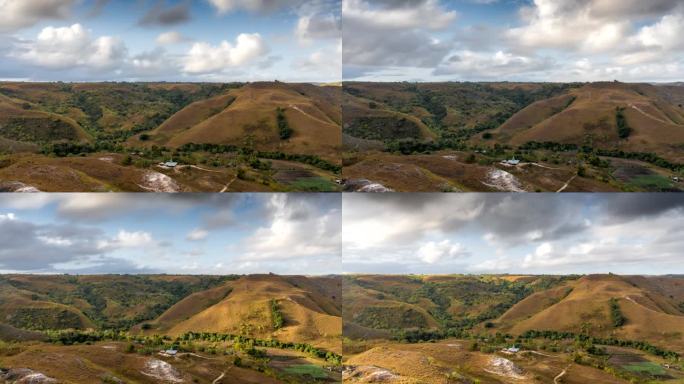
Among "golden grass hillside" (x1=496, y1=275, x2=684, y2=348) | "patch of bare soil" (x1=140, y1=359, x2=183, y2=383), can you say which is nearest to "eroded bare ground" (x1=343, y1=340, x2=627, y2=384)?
"golden grass hillside" (x1=496, y1=275, x2=684, y2=348)

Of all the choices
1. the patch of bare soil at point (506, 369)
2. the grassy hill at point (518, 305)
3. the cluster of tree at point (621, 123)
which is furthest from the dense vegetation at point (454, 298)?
the cluster of tree at point (621, 123)

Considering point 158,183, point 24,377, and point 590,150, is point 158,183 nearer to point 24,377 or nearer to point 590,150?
point 24,377

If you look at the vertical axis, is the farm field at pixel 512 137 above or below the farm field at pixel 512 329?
above

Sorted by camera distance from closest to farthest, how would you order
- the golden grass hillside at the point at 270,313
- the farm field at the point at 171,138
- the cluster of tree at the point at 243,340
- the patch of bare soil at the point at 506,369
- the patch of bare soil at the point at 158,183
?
the patch of bare soil at the point at 506,369, the patch of bare soil at the point at 158,183, the farm field at the point at 171,138, the cluster of tree at the point at 243,340, the golden grass hillside at the point at 270,313

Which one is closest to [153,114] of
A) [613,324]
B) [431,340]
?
Answer: [431,340]

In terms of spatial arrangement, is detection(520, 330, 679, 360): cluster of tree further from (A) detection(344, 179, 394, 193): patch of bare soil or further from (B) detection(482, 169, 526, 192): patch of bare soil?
(A) detection(344, 179, 394, 193): patch of bare soil

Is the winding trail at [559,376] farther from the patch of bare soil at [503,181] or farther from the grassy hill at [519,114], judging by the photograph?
the grassy hill at [519,114]

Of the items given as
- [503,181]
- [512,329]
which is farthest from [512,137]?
[512,329]
